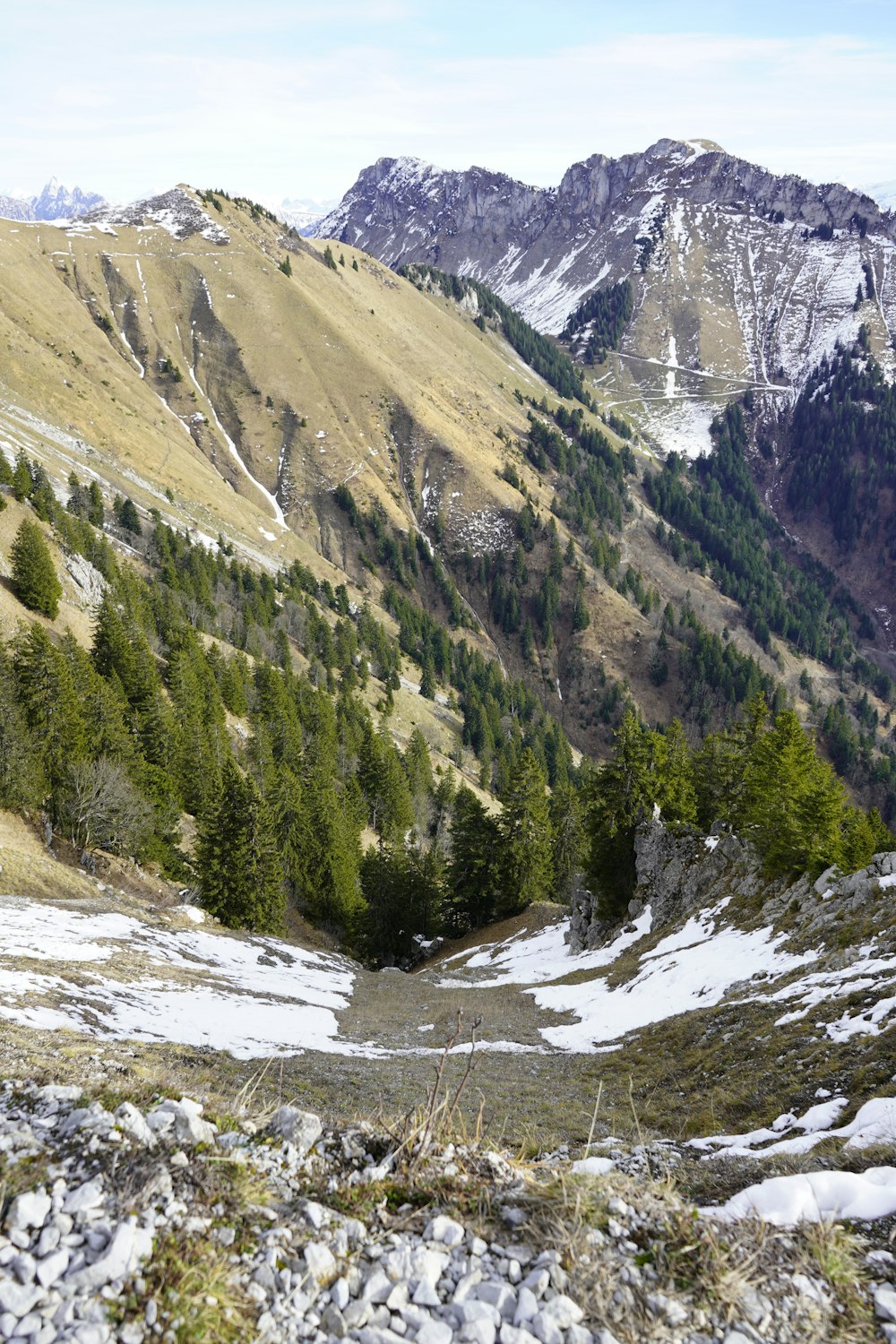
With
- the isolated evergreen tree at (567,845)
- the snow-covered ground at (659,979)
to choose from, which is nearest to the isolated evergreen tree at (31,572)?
the isolated evergreen tree at (567,845)

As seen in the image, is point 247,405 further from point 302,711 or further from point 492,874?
point 492,874

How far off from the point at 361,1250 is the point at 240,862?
41675mm

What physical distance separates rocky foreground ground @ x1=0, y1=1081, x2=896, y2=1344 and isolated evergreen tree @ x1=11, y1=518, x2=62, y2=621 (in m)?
71.3

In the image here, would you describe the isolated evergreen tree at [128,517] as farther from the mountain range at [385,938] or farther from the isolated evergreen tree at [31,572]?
the isolated evergreen tree at [31,572]

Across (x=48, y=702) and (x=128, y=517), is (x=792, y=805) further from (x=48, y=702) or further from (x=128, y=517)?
(x=128, y=517)

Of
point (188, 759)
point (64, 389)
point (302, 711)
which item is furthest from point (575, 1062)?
point (64, 389)

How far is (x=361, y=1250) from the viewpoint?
4211 mm

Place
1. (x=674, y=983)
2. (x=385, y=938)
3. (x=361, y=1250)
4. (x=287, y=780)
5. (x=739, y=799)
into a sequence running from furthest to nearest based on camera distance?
(x=385, y=938) < (x=287, y=780) < (x=739, y=799) < (x=674, y=983) < (x=361, y=1250)

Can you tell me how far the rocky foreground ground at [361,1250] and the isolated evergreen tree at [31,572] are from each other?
7130 centimetres

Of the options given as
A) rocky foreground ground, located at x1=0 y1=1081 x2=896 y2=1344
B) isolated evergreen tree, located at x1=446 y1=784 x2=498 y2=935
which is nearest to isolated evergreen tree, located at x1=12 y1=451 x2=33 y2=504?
isolated evergreen tree, located at x1=446 y1=784 x2=498 y2=935

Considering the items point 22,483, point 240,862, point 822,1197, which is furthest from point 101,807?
point 22,483

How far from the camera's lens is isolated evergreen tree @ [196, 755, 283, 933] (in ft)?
140

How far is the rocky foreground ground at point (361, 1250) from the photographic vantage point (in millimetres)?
3492

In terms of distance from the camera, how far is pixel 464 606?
184625mm
